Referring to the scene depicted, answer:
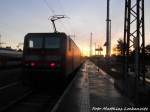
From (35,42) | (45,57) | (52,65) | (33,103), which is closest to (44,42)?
(35,42)

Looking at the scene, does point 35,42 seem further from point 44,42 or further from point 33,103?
point 33,103

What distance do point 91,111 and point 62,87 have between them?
10042 mm

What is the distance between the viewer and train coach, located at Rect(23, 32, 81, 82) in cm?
1930

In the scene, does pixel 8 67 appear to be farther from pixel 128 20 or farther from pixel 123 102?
pixel 123 102

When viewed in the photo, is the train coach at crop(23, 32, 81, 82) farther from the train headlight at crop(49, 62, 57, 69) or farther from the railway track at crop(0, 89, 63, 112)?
the railway track at crop(0, 89, 63, 112)

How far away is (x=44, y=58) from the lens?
19.5 meters

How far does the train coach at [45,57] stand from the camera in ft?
63.3

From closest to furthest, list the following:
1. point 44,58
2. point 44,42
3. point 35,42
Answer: point 44,58 → point 44,42 → point 35,42

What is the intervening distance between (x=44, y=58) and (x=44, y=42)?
1022mm

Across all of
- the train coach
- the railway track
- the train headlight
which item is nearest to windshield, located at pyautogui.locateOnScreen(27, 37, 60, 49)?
the train coach

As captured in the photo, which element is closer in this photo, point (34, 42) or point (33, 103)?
point (33, 103)

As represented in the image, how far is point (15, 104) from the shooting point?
15125 mm

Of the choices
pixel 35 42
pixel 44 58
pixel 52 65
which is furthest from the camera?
pixel 35 42

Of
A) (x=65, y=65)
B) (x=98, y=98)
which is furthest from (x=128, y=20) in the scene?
(x=98, y=98)
